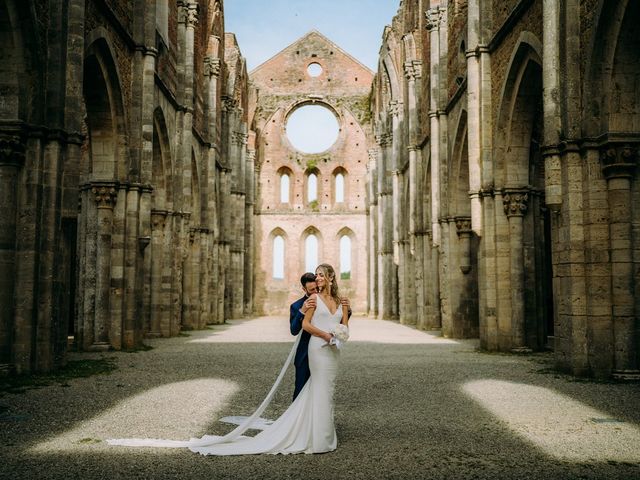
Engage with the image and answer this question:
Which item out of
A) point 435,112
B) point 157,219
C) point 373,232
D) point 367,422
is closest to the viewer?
point 367,422

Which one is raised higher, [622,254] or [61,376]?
[622,254]

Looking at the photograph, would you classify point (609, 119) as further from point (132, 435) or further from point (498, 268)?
point (132, 435)

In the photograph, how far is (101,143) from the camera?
44.4 ft

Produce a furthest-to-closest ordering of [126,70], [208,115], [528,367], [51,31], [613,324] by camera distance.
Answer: [208,115], [126,70], [528,367], [51,31], [613,324]

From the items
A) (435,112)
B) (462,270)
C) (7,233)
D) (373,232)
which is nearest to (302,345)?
(7,233)

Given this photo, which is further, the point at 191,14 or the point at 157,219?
the point at 191,14

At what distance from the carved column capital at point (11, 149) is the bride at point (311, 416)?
5.19 m

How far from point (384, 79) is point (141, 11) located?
1957 cm

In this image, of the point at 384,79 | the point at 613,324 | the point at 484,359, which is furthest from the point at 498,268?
the point at 384,79

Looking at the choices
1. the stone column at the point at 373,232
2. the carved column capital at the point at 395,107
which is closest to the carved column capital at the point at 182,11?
the carved column capital at the point at 395,107

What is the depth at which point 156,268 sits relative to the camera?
1758cm

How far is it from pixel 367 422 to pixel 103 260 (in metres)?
8.83

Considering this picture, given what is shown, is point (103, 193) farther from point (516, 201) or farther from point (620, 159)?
point (620, 159)

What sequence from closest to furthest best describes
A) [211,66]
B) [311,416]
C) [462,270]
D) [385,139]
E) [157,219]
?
[311,416] < [462,270] < [157,219] < [211,66] < [385,139]
